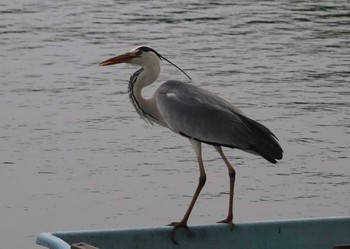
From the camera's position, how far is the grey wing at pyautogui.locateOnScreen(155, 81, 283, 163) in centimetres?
722

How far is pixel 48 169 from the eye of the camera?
10.3 meters

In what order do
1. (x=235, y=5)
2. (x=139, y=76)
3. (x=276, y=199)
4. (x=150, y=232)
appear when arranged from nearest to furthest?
(x=150, y=232), (x=139, y=76), (x=276, y=199), (x=235, y=5)

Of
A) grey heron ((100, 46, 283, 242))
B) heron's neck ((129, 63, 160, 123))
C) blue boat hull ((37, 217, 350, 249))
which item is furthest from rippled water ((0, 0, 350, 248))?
blue boat hull ((37, 217, 350, 249))

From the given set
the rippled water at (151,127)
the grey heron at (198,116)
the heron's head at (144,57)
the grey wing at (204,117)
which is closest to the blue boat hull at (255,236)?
the grey heron at (198,116)

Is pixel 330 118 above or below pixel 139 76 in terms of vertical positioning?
below

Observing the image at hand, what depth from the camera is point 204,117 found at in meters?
7.39

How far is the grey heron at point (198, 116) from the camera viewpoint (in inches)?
282

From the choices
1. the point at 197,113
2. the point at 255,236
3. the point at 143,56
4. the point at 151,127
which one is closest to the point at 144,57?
the point at 143,56

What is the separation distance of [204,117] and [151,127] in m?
4.59

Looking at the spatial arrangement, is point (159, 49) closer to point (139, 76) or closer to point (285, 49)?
point (285, 49)

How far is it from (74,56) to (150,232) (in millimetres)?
8859

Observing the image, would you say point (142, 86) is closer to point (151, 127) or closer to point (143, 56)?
point (143, 56)

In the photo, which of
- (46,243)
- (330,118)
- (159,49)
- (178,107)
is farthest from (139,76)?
(159,49)

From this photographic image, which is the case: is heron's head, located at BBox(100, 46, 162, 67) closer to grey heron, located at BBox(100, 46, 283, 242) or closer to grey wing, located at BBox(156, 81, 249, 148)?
grey heron, located at BBox(100, 46, 283, 242)
